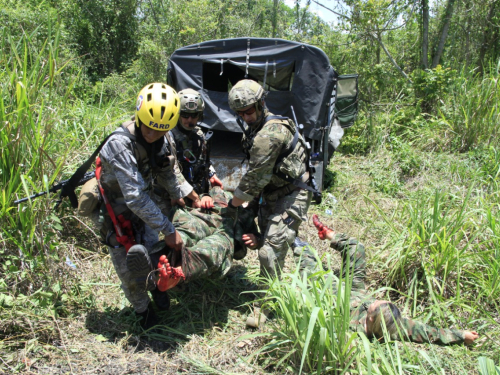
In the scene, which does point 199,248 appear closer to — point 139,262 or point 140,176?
point 139,262

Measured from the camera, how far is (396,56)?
9258mm

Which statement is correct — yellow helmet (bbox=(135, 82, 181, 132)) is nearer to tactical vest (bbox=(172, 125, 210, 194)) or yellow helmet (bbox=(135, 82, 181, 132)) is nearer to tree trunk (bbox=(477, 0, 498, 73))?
tactical vest (bbox=(172, 125, 210, 194))

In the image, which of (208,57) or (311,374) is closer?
(311,374)

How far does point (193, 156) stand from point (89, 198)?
1.33 metres

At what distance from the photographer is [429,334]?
2.76 metres

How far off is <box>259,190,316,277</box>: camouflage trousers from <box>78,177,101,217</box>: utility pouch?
1.32 meters

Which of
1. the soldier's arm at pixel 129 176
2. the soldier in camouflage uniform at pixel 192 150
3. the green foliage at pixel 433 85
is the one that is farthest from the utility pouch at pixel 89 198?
the green foliage at pixel 433 85

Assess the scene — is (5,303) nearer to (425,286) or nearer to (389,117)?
(425,286)

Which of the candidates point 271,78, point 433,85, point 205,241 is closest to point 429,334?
point 205,241

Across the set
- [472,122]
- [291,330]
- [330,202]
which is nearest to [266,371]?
[291,330]

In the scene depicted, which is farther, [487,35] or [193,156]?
[487,35]

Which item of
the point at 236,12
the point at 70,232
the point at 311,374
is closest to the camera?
the point at 311,374

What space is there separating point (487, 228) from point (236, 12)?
9.41 meters

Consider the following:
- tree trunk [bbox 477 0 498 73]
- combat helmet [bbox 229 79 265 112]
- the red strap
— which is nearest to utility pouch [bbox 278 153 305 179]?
combat helmet [bbox 229 79 265 112]
